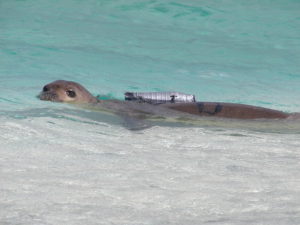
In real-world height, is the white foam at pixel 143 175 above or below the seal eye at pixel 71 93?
below

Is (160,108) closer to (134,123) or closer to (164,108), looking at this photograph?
(164,108)

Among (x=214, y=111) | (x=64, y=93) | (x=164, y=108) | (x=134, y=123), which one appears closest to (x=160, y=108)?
(x=164, y=108)

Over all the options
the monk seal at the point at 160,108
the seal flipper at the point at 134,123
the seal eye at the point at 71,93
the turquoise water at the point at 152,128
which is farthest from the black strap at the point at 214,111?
the seal eye at the point at 71,93

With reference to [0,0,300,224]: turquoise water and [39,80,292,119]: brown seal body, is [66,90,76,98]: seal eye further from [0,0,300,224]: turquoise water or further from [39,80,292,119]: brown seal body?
[0,0,300,224]: turquoise water

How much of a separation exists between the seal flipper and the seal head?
29.9 inches

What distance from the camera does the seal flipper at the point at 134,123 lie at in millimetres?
6418

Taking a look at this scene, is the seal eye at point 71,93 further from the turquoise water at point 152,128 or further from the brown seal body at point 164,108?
the turquoise water at point 152,128

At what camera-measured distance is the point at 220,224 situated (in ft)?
10.2

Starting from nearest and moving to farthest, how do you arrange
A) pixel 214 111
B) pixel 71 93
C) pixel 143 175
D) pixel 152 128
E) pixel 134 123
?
1. pixel 143 175
2. pixel 152 128
3. pixel 134 123
4. pixel 214 111
5. pixel 71 93

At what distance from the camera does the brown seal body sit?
24.4 feet

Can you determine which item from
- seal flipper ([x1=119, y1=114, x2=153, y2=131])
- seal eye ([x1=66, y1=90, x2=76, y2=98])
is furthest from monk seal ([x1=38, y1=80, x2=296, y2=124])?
seal flipper ([x1=119, y1=114, x2=153, y2=131])

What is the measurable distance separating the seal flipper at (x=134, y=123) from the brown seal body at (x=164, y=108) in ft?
0.78

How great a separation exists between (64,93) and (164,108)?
123cm

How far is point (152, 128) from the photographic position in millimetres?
6508
